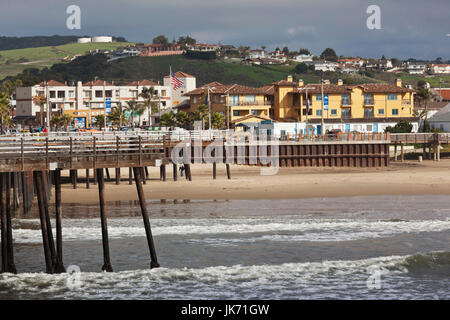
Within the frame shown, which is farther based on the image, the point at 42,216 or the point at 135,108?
the point at 135,108

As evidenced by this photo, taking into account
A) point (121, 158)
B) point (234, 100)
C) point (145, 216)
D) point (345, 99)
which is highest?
point (234, 100)

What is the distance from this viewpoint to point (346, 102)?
108250 millimetres

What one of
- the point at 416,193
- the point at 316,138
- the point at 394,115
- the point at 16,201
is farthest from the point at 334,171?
the point at 394,115

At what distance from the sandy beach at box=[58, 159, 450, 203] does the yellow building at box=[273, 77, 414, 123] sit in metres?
37.8

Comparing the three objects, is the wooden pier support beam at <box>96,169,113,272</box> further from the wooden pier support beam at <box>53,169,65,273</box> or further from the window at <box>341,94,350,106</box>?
the window at <box>341,94,350,106</box>

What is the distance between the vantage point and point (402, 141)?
81875mm

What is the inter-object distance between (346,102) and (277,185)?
174 ft

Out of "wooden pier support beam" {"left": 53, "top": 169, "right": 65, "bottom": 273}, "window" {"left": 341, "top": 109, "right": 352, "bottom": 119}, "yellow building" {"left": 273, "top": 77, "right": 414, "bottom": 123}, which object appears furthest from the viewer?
"window" {"left": 341, "top": 109, "right": 352, "bottom": 119}

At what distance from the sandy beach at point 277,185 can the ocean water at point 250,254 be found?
6899mm

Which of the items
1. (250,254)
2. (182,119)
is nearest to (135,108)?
(182,119)

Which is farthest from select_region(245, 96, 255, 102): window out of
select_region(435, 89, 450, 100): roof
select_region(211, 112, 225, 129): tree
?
select_region(435, 89, 450, 100): roof

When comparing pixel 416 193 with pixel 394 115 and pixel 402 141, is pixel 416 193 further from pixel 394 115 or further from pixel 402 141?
pixel 394 115

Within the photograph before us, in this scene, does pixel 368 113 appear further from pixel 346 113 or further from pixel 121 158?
pixel 121 158

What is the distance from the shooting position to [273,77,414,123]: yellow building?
10712 cm
